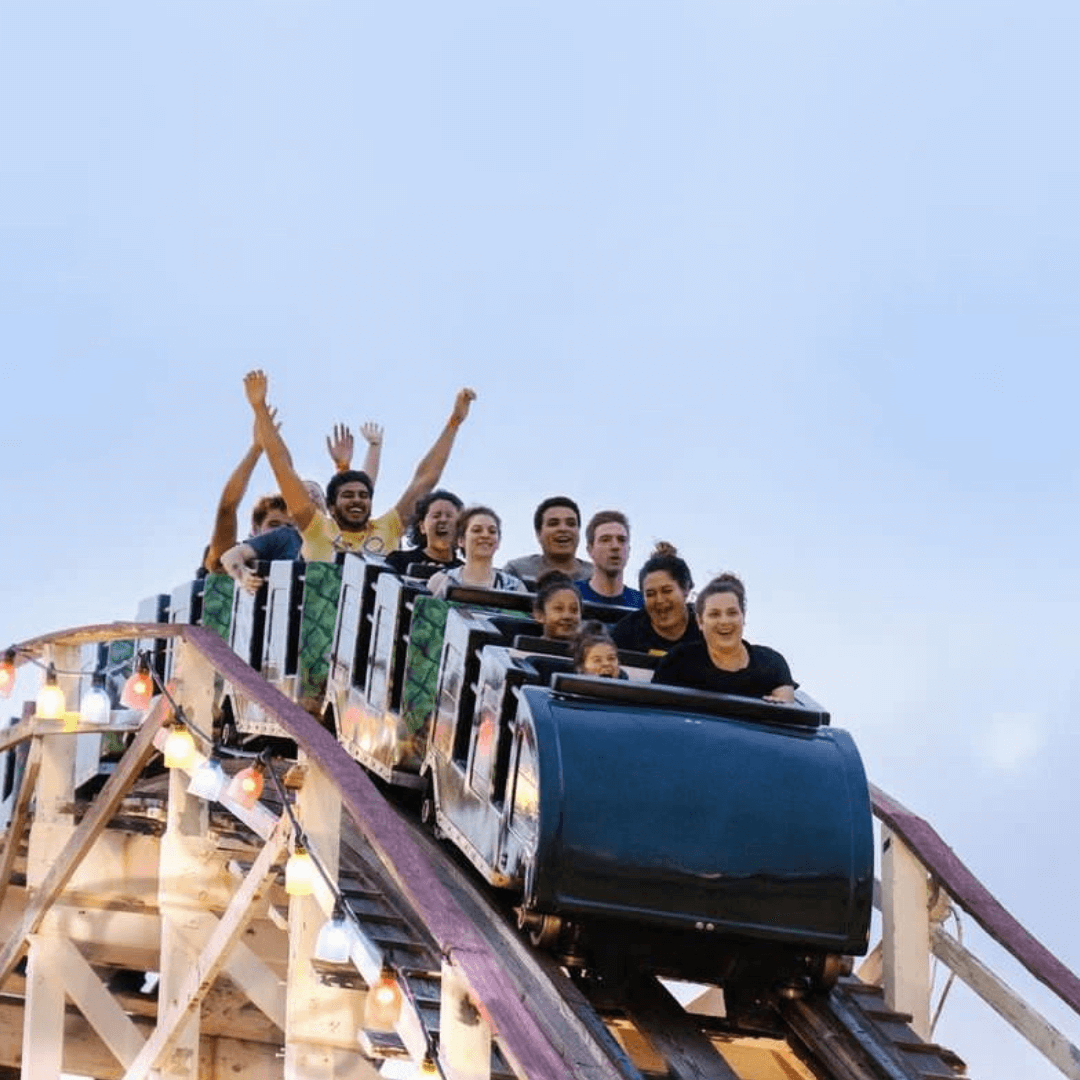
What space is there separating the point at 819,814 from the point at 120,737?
5795 mm

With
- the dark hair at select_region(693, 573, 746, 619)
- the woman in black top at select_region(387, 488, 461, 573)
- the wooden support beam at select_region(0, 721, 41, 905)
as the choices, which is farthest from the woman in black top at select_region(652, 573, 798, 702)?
the wooden support beam at select_region(0, 721, 41, 905)

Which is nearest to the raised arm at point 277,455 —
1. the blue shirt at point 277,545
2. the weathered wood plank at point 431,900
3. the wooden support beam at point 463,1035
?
the blue shirt at point 277,545

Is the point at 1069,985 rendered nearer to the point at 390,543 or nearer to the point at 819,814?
the point at 819,814

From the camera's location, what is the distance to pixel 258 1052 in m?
12.1

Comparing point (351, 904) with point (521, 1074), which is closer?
point (521, 1074)

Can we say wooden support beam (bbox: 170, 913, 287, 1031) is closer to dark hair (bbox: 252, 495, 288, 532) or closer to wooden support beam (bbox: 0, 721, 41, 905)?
wooden support beam (bbox: 0, 721, 41, 905)

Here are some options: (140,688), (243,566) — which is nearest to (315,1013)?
(140,688)

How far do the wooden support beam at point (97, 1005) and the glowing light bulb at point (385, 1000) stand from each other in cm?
283

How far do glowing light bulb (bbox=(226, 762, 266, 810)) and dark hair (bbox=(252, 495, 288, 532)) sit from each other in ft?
15.6

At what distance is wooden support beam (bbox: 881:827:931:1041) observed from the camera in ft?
28.2

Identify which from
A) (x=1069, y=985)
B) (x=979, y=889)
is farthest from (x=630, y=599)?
(x=1069, y=985)

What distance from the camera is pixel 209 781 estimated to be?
28.5 ft

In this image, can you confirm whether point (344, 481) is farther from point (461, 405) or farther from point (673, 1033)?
point (673, 1033)

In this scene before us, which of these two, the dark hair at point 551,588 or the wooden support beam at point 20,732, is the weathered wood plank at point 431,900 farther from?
the wooden support beam at point 20,732
